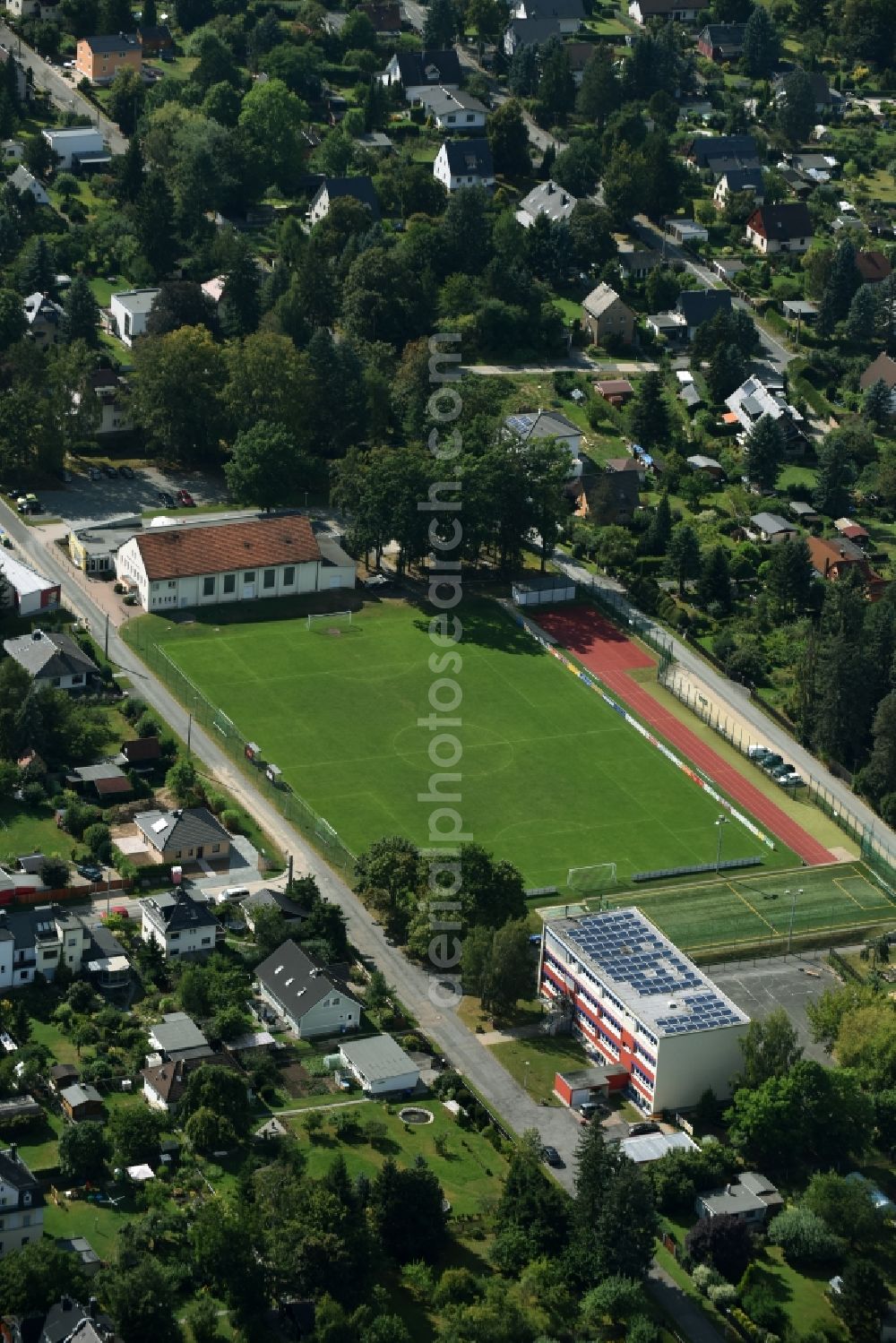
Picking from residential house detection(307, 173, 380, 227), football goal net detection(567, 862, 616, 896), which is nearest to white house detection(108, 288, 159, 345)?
residential house detection(307, 173, 380, 227)

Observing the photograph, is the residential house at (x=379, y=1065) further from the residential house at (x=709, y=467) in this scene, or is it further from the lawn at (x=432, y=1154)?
the residential house at (x=709, y=467)

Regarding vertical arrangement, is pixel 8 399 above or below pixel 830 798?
above

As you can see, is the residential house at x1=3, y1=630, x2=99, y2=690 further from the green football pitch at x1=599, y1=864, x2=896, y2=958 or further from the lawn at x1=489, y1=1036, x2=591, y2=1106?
the lawn at x1=489, y1=1036, x2=591, y2=1106

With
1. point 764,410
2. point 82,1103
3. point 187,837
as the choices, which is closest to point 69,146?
point 764,410

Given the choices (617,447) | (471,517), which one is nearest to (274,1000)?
(471,517)

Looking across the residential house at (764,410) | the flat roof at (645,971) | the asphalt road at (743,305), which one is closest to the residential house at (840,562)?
the residential house at (764,410)

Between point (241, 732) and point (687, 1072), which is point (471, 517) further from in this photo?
point (687, 1072)
